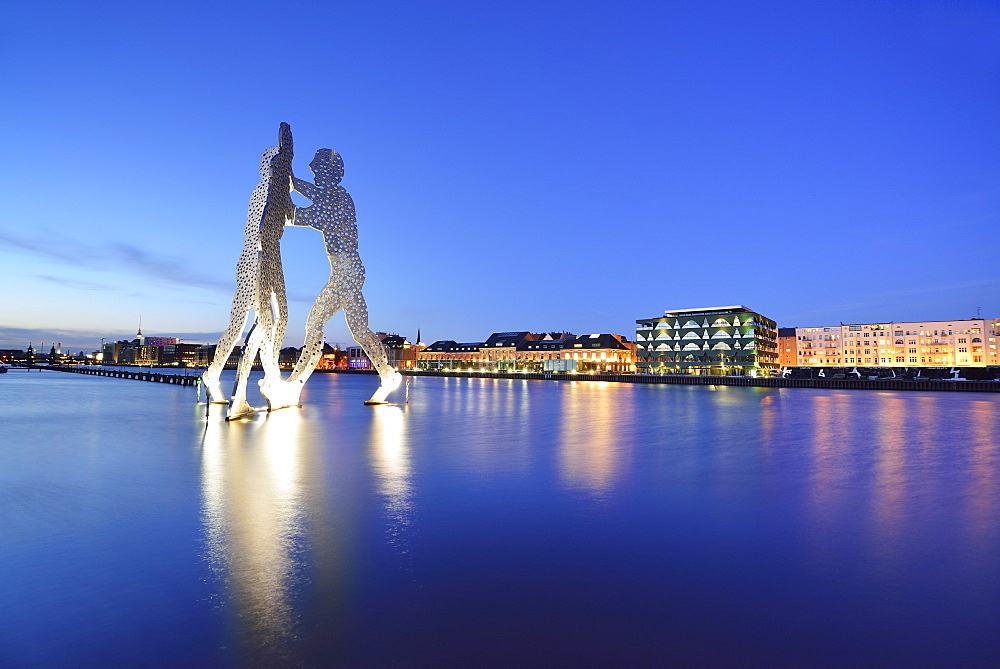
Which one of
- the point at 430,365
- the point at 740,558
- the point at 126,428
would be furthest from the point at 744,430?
the point at 430,365

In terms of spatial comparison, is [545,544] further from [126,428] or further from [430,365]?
[430,365]

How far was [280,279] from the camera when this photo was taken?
2352cm

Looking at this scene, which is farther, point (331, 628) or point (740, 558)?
point (740, 558)

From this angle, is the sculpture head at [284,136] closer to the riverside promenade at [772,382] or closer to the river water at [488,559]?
the river water at [488,559]

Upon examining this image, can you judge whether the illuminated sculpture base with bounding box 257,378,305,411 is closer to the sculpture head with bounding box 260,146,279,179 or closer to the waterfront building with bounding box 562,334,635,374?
the sculpture head with bounding box 260,146,279,179

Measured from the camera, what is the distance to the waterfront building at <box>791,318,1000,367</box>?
118312mm

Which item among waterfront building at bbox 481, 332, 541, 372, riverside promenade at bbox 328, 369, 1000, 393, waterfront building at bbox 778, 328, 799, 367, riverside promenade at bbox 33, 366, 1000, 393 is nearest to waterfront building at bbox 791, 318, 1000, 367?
waterfront building at bbox 778, 328, 799, 367

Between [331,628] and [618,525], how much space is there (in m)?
4.76

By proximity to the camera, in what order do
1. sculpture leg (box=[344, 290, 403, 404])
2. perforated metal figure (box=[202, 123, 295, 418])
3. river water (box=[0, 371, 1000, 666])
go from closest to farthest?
river water (box=[0, 371, 1000, 666]), perforated metal figure (box=[202, 123, 295, 418]), sculpture leg (box=[344, 290, 403, 404])

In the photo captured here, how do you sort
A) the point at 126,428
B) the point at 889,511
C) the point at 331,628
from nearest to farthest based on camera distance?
the point at 331,628, the point at 889,511, the point at 126,428

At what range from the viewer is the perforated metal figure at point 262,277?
70.7ft

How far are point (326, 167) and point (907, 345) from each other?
13544 centimetres

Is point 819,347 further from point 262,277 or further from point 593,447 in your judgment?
point 262,277

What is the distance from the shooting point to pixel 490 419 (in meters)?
27.3
